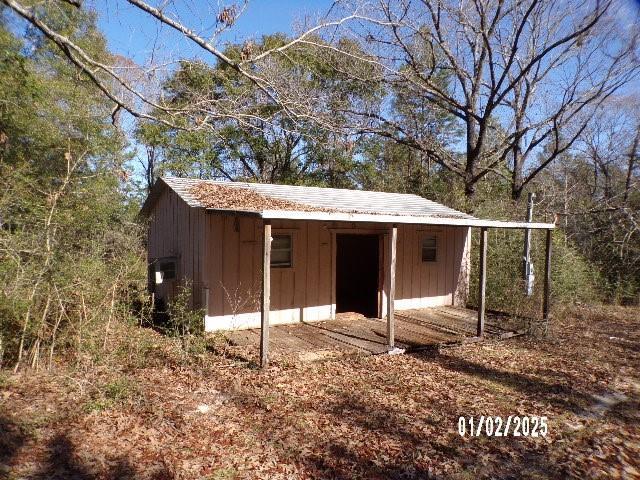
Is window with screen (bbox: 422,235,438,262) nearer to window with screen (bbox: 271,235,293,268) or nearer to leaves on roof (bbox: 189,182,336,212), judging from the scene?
leaves on roof (bbox: 189,182,336,212)

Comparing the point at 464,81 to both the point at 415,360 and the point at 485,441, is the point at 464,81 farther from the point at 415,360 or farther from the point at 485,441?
the point at 485,441

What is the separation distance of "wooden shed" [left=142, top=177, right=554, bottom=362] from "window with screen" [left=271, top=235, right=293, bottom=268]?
0.02m

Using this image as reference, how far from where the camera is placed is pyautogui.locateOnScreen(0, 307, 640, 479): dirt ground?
389 cm

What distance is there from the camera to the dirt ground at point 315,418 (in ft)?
12.8

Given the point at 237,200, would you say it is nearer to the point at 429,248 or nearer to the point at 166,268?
the point at 166,268

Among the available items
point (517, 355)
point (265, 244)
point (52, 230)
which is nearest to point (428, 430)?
point (265, 244)

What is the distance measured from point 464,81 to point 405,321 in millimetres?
11500

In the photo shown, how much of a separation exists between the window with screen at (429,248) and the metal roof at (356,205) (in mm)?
762

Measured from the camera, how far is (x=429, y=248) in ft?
38.4

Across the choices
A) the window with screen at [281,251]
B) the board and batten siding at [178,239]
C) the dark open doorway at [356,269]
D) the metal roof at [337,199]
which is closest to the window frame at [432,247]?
the metal roof at [337,199]

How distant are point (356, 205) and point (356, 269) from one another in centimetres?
310

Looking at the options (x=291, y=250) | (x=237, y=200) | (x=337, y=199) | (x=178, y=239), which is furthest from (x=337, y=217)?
(x=178, y=239)

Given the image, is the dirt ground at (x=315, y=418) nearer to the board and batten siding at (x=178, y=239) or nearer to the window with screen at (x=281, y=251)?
the board and batten siding at (x=178, y=239)
